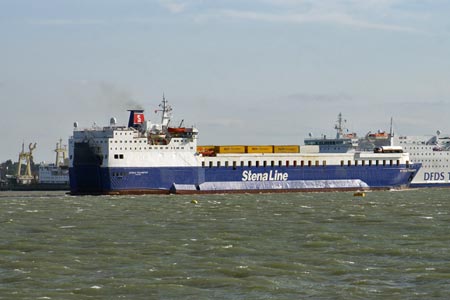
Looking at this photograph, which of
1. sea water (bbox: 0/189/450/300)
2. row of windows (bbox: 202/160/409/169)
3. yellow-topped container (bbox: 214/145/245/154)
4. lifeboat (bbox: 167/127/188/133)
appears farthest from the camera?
yellow-topped container (bbox: 214/145/245/154)

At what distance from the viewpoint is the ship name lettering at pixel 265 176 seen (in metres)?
91.1

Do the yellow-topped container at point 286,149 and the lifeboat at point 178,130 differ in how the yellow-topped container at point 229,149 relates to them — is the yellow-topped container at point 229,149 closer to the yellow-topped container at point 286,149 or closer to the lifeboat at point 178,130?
the yellow-topped container at point 286,149

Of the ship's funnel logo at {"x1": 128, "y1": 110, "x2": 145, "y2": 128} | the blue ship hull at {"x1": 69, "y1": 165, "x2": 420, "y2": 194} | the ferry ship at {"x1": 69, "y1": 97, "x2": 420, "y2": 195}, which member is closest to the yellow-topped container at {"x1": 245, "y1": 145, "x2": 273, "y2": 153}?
the ferry ship at {"x1": 69, "y1": 97, "x2": 420, "y2": 195}

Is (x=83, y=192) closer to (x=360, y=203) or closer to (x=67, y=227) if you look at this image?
(x=360, y=203)

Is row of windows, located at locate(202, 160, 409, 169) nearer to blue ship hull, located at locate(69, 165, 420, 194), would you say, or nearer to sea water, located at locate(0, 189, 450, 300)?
blue ship hull, located at locate(69, 165, 420, 194)

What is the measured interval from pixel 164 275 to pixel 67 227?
16928 millimetres

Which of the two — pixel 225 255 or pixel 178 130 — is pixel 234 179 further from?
pixel 225 255

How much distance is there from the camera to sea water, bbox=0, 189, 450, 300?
29031 mm

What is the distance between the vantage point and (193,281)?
3020 cm

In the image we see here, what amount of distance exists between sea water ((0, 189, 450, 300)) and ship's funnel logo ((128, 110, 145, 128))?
32.1 metres

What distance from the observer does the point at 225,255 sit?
118 ft

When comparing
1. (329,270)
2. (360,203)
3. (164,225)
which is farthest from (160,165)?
(329,270)

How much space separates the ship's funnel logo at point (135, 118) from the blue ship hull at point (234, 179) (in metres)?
6.87

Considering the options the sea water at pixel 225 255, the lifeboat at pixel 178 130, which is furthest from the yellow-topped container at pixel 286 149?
the sea water at pixel 225 255
